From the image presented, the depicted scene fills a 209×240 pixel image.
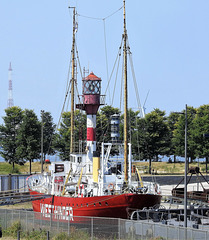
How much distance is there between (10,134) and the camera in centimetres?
9750

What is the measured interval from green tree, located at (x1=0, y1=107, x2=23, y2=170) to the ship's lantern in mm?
44411

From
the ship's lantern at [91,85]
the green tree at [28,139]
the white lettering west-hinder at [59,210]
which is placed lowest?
the white lettering west-hinder at [59,210]

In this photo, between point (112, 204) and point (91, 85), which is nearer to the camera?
point (112, 204)

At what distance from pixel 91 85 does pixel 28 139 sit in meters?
42.9

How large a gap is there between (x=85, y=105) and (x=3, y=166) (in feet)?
175

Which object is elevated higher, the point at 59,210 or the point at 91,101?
the point at 91,101

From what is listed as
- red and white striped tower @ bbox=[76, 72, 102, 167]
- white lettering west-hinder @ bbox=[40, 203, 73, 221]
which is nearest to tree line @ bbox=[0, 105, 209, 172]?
red and white striped tower @ bbox=[76, 72, 102, 167]

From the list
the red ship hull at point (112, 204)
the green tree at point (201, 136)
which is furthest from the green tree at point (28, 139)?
the red ship hull at point (112, 204)

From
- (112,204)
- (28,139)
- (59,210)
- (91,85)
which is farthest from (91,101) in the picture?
(28,139)

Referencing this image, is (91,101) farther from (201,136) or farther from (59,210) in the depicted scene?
(201,136)

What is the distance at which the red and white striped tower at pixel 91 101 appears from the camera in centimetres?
5288

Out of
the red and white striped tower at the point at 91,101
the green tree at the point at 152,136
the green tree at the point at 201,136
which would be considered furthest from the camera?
the green tree at the point at 152,136

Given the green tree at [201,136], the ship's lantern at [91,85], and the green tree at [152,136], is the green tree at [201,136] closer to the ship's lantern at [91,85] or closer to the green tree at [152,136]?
the green tree at [152,136]

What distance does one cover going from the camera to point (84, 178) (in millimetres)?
51562
